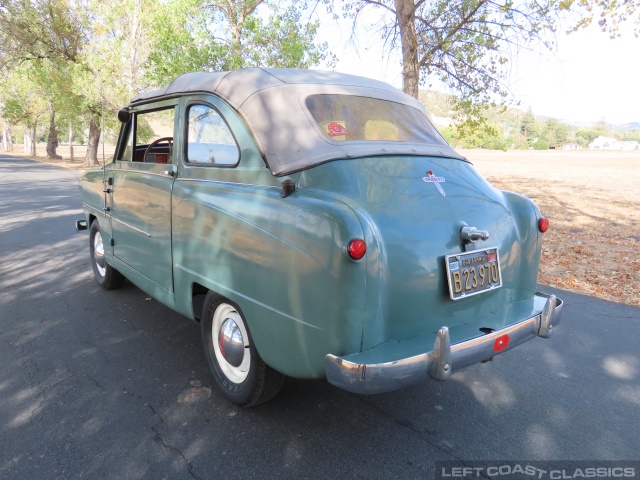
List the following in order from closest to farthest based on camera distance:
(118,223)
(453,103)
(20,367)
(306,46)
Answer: (20,367) → (118,223) → (453,103) → (306,46)

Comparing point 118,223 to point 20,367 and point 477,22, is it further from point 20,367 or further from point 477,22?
point 477,22

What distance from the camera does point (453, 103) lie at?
9984mm

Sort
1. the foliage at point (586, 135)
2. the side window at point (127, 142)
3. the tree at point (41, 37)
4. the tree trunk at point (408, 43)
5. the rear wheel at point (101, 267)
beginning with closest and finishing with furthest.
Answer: the side window at point (127, 142) < the rear wheel at point (101, 267) < the tree trunk at point (408, 43) < the tree at point (41, 37) < the foliage at point (586, 135)

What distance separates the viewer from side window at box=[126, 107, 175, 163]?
4023 millimetres

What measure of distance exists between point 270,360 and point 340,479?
0.70 metres

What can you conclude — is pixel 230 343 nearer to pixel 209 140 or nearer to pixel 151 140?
pixel 209 140

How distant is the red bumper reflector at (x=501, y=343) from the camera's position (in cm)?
251

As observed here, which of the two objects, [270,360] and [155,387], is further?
[155,387]

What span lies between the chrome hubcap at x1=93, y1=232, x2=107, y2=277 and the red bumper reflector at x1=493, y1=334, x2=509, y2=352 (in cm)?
415

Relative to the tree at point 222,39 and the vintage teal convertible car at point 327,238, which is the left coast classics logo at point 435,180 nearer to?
the vintage teal convertible car at point 327,238

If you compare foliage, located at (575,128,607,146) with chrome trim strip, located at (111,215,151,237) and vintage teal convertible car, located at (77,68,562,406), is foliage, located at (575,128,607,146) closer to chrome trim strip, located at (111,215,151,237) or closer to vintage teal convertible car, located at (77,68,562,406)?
vintage teal convertible car, located at (77,68,562,406)

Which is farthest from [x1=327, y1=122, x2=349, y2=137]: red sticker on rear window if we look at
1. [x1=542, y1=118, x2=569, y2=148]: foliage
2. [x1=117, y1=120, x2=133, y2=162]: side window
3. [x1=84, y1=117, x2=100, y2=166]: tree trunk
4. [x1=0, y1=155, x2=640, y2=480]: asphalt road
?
[x1=542, y1=118, x2=569, y2=148]: foliage

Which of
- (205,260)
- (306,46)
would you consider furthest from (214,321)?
(306,46)

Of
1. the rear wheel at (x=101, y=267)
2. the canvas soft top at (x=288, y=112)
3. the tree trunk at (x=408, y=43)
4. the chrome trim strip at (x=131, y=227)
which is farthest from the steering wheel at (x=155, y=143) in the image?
the tree trunk at (x=408, y=43)
